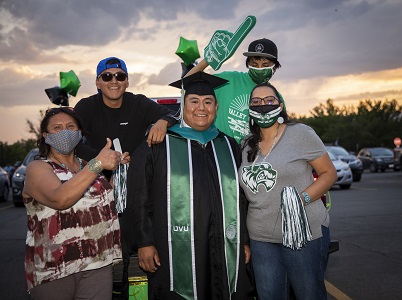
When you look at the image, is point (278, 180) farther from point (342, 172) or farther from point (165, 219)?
point (342, 172)

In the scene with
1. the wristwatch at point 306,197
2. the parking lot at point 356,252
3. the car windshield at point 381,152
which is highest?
the wristwatch at point 306,197

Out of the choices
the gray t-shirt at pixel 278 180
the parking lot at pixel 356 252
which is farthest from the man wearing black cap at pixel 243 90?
the parking lot at pixel 356 252

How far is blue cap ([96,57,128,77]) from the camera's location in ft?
12.3

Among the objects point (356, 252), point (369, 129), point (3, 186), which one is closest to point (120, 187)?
point (356, 252)

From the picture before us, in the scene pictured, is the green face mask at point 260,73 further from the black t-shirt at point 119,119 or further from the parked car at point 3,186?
the parked car at point 3,186

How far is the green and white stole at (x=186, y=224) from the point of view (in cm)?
308

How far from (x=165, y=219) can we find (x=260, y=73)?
5.45 ft

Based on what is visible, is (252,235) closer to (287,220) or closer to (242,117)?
(287,220)

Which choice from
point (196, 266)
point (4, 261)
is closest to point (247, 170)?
point (196, 266)

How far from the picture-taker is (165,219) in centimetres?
311

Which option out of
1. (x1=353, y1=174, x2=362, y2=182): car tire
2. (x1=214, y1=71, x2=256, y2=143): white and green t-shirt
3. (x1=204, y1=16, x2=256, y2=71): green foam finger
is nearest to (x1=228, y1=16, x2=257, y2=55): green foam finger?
(x1=204, y1=16, x2=256, y2=71): green foam finger

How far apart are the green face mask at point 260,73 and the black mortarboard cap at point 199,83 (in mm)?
569

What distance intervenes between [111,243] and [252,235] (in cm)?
100

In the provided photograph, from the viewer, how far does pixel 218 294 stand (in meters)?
3.08
